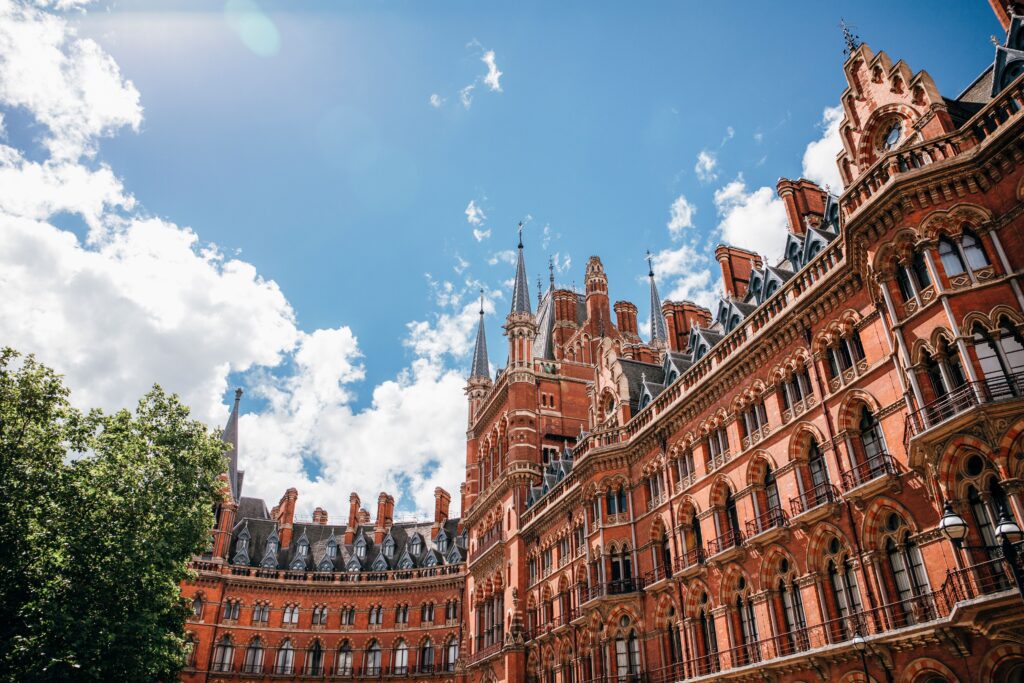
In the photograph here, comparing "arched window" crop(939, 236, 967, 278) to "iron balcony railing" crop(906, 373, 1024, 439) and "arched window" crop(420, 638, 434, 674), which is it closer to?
"iron balcony railing" crop(906, 373, 1024, 439)

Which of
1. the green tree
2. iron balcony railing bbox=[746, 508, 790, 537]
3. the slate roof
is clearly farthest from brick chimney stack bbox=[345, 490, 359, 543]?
iron balcony railing bbox=[746, 508, 790, 537]

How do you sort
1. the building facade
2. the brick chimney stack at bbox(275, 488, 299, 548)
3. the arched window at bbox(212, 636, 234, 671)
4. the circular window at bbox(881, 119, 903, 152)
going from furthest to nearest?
the brick chimney stack at bbox(275, 488, 299, 548) < the arched window at bbox(212, 636, 234, 671) < the circular window at bbox(881, 119, 903, 152) < the building facade

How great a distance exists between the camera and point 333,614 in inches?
2653

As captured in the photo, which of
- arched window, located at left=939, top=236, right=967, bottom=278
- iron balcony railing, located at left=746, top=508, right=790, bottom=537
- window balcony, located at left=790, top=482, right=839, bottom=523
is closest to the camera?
arched window, located at left=939, top=236, right=967, bottom=278

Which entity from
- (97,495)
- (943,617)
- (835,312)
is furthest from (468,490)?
(943,617)

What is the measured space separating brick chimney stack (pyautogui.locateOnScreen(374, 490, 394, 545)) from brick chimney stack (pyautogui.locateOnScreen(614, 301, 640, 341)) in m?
35.6

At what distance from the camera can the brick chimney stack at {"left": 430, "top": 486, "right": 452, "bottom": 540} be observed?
74.1 m

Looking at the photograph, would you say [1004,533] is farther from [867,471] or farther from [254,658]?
[254,658]

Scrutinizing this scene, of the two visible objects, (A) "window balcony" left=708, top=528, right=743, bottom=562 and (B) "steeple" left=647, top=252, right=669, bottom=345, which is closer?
(A) "window balcony" left=708, top=528, right=743, bottom=562

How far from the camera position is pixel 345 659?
65875 millimetres

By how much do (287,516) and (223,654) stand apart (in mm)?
14135

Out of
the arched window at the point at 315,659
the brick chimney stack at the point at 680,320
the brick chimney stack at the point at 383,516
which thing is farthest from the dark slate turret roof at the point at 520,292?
the arched window at the point at 315,659

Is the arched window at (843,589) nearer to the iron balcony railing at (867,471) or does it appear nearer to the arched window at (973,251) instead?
the iron balcony railing at (867,471)

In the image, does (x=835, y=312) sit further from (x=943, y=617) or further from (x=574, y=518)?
A: (x=574, y=518)
